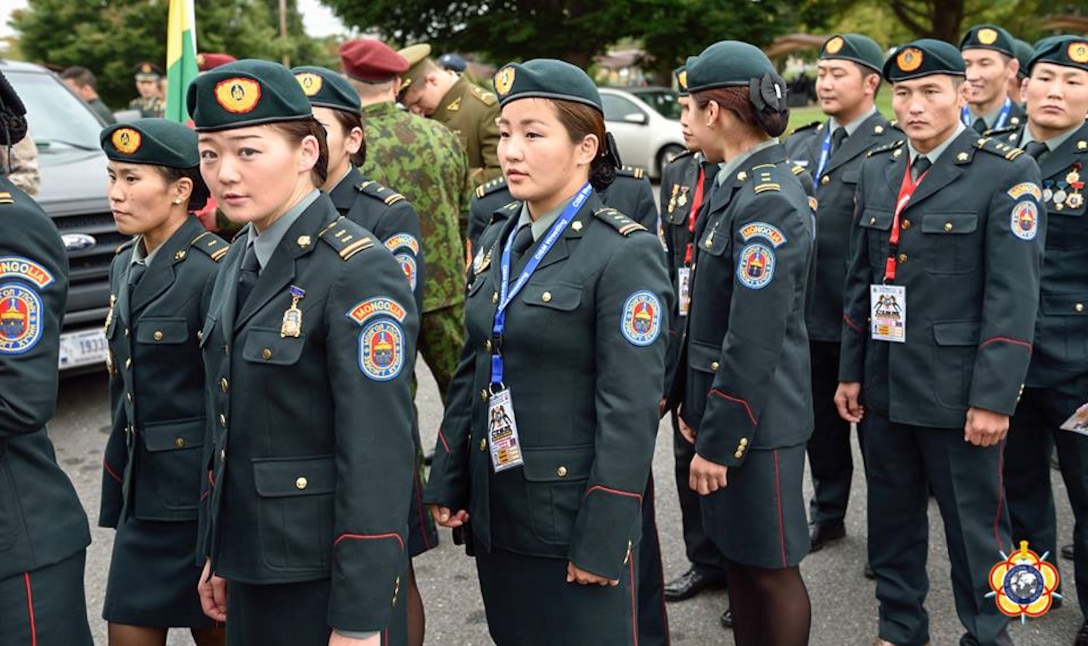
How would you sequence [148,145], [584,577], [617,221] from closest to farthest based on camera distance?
1. [584,577]
2. [617,221]
3. [148,145]

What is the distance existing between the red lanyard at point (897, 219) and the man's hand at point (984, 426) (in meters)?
0.54

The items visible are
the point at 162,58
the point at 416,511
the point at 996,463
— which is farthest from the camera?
the point at 162,58

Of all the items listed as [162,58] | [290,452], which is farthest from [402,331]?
[162,58]

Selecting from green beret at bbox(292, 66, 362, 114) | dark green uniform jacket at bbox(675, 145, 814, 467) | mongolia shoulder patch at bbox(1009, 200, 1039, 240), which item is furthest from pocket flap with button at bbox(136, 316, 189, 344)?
mongolia shoulder patch at bbox(1009, 200, 1039, 240)

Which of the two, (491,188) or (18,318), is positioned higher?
(18,318)

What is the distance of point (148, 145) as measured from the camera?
2.96m

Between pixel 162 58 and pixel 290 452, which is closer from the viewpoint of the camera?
pixel 290 452

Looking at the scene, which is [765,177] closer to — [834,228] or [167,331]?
[834,228]

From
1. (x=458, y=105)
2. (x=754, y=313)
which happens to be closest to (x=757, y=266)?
(x=754, y=313)

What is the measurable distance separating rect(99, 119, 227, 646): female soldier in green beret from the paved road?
1.12m

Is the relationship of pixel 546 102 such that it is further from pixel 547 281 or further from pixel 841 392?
pixel 841 392

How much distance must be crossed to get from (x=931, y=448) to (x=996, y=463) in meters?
0.21

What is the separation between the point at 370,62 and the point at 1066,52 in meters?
2.78

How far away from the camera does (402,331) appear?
213 cm
